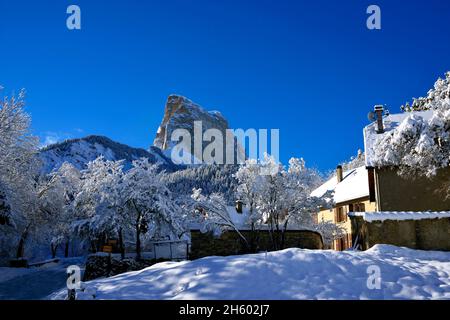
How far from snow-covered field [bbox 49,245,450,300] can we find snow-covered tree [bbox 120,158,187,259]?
13089 mm

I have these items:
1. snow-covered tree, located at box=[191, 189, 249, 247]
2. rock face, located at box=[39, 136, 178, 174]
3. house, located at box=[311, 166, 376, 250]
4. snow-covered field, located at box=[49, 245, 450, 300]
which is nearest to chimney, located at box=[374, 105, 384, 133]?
house, located at box=[311, 166, 376, 250]

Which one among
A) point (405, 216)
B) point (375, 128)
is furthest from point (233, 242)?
point (375, 128)

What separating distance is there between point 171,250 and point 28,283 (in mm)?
8230

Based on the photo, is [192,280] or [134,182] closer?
[192,280]

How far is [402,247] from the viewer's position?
49.7 ft

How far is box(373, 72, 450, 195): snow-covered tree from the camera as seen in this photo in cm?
1609

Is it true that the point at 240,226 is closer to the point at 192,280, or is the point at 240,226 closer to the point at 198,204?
the point at 198,204

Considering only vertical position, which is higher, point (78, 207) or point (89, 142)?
point (89, 142)

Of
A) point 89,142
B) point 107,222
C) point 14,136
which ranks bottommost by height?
point 107,222

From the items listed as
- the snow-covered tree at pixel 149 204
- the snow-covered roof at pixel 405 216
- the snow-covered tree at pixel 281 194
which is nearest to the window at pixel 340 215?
the snow-covered tree at pixel 281 194

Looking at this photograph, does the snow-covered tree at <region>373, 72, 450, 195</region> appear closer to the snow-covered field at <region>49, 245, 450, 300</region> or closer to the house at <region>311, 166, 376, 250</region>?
the snow-covered field at <region>49, 245, 450, 300</region>
